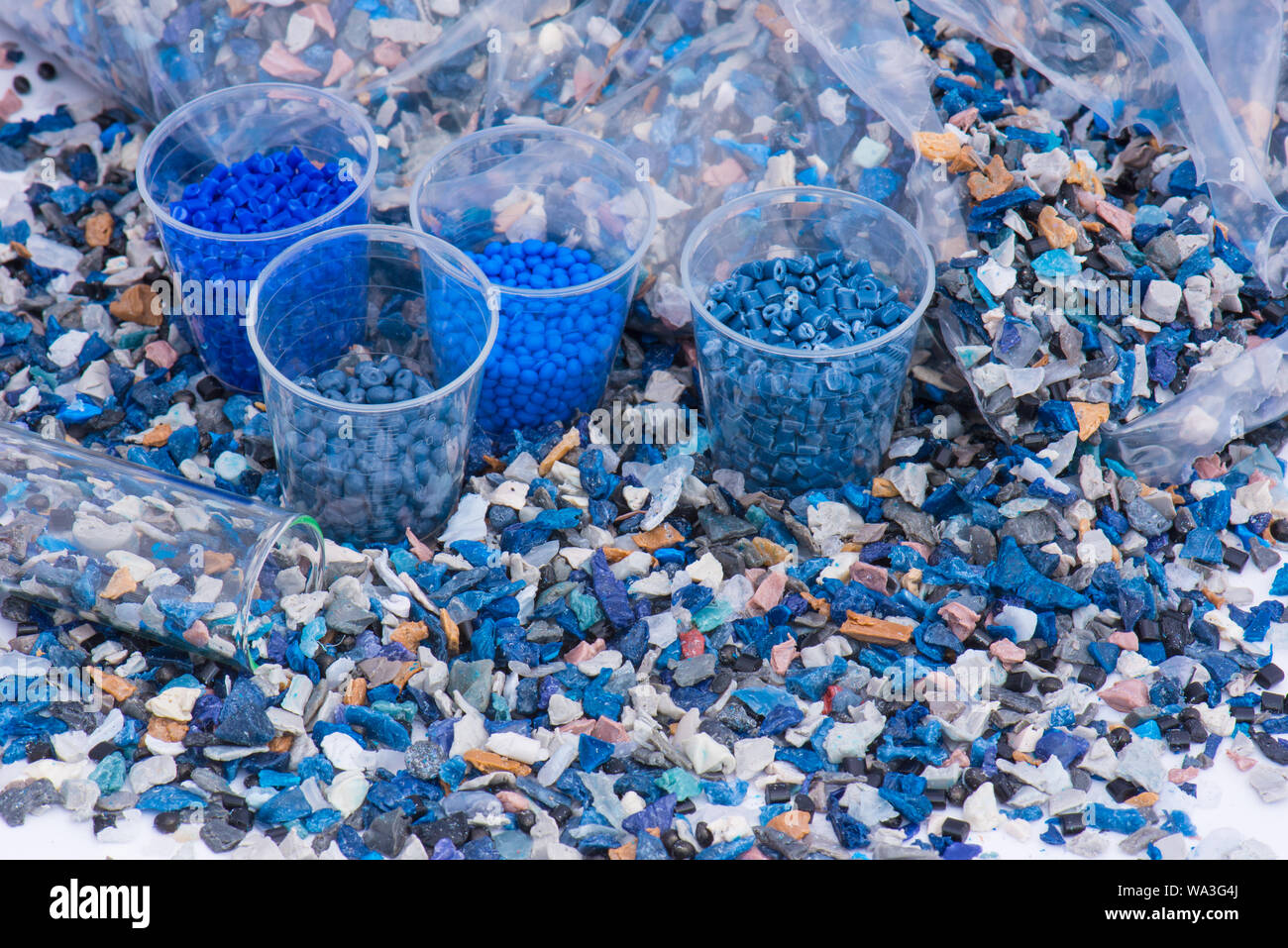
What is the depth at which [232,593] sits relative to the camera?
1.77 meters

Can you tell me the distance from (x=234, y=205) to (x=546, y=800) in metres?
1.11

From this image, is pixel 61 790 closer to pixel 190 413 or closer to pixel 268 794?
pixel 268 794

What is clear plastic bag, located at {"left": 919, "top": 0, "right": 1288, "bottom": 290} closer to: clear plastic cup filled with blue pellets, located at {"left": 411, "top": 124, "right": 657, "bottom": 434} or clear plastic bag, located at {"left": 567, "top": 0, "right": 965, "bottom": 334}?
clear plastic bag, located at {"left": 567, "top": 0, "right": 965, "bottom": 334}

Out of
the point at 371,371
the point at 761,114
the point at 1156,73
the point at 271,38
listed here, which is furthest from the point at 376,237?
the point at 1156,73

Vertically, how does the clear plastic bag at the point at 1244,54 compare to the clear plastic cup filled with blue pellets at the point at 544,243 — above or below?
above

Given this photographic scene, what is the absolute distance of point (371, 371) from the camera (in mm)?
1991

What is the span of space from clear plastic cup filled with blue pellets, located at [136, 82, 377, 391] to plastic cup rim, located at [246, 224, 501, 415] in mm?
58

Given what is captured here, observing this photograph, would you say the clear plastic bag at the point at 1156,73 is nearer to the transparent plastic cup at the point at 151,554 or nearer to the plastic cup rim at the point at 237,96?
the plastic cup rim at the point at 237,96

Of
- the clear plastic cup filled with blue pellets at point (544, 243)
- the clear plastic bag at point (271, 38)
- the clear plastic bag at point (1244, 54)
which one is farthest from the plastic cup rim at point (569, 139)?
the clear plastic bag at point (1244, 54)

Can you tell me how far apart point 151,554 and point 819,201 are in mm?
1151

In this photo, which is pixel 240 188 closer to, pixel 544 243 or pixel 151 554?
pixel 544 243

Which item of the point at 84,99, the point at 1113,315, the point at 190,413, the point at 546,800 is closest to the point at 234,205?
the point at 190,413

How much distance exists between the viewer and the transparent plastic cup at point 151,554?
5.82 ft

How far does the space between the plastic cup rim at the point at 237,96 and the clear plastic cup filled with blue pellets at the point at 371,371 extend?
2.3 inches
